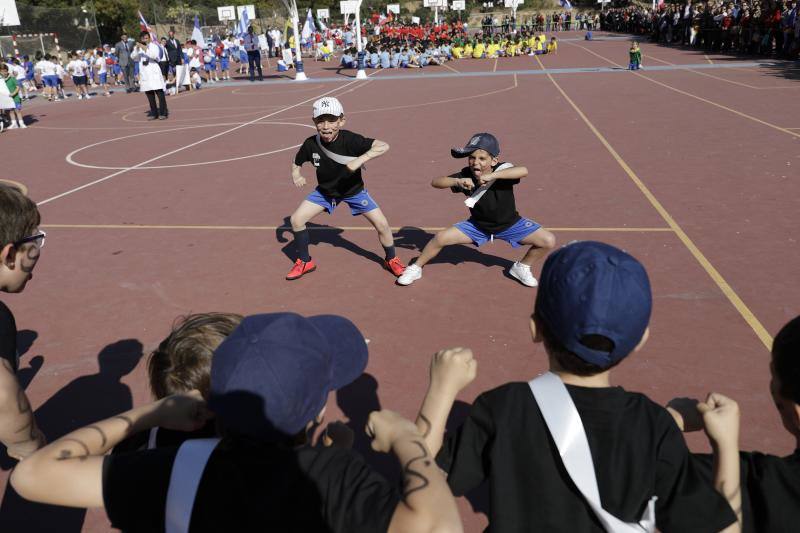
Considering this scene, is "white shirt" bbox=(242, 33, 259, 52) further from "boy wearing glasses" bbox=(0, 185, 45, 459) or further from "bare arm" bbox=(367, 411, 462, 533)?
"bare arm" bbox=(367, 411, 462, 533)

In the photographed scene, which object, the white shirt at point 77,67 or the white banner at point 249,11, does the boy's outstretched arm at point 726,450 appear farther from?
the white banner at point 249,11

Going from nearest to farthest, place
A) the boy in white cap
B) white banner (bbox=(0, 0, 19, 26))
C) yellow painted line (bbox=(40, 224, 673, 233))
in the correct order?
the boy in white cap
yellow painted line (bbox=(40, 224, 673, 233))
white banner (bbox=(0, 0, 19, 26))

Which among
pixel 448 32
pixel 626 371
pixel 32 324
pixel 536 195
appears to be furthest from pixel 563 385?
pixel 448 32

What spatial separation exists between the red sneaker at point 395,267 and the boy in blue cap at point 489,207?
0.81 ft

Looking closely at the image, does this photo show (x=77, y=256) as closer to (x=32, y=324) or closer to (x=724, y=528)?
(x=32, y=324)

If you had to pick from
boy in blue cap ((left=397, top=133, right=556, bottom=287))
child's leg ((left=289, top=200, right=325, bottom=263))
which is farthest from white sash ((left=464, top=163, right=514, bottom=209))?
child's leg ((left=289, top=200, right=325, bottom=263))

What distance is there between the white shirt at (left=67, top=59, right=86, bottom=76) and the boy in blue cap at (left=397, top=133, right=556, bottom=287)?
25.5 meters

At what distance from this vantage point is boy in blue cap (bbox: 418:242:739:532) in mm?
1750

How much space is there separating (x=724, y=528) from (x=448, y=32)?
41.0 meters

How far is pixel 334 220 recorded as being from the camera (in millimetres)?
8055

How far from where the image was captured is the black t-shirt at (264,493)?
5.02ft

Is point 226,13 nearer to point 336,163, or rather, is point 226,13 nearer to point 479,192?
point 336,163

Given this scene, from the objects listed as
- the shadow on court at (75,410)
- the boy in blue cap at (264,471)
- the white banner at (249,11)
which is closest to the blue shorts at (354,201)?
the shadow on court at (75,410)

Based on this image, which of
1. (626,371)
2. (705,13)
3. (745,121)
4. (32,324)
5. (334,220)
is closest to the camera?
(626,371)
